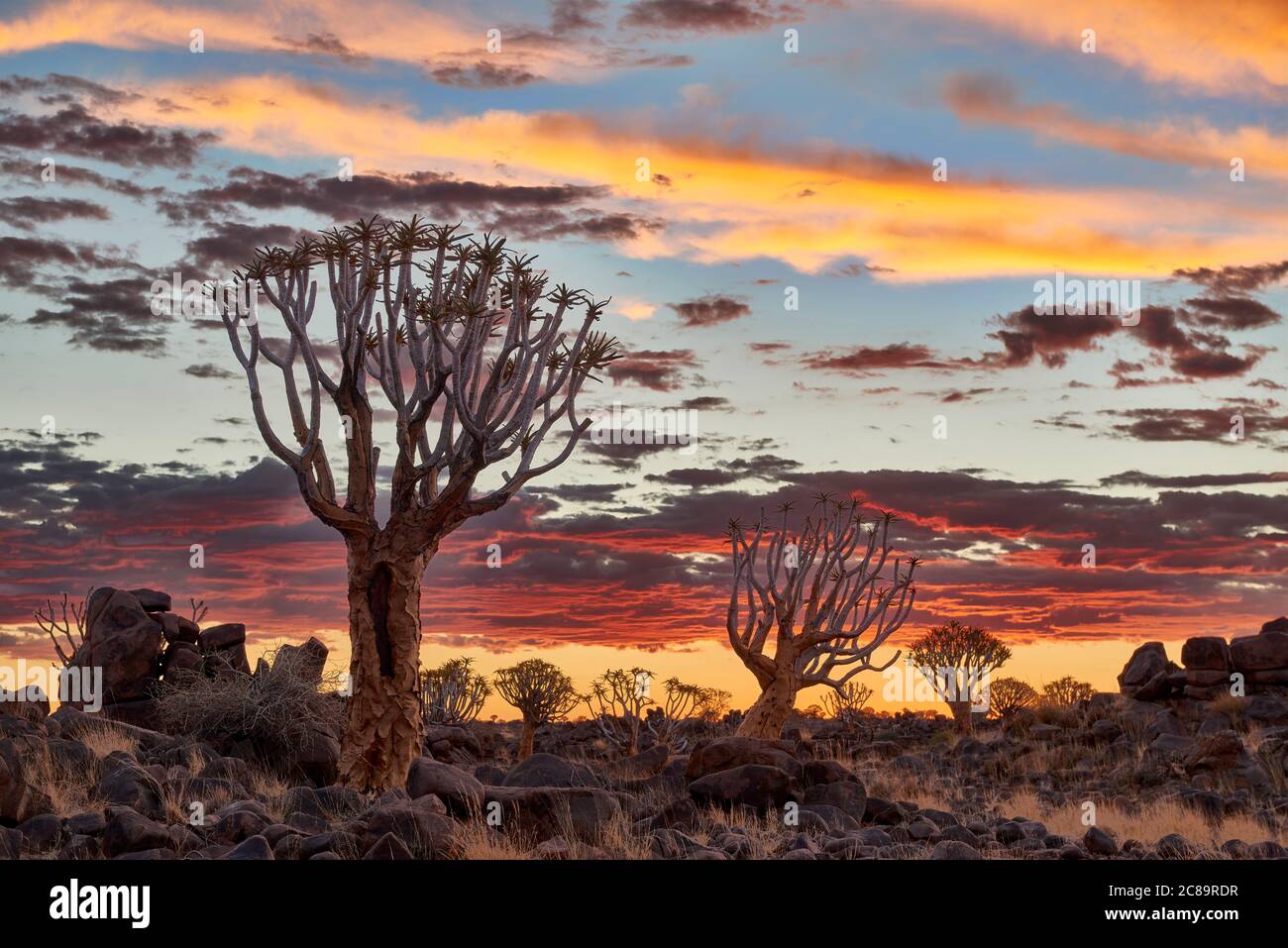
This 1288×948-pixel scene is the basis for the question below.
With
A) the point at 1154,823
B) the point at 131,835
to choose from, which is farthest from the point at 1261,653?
the point at 131,835

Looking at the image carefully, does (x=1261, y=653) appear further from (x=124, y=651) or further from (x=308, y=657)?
(x=124, y=651)

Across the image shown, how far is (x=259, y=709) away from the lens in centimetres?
1792

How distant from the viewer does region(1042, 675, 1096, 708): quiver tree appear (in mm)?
33875

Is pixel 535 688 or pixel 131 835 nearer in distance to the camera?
pixel 131 835

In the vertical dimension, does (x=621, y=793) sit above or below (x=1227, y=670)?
above

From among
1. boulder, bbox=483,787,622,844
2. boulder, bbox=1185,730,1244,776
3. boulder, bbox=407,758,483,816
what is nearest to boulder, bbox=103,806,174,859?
boulder, bbox=407,758,483,816

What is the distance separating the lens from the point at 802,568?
2336cm

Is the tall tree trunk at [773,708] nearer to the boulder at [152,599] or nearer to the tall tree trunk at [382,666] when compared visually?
the tall tree trunk at [382,666]

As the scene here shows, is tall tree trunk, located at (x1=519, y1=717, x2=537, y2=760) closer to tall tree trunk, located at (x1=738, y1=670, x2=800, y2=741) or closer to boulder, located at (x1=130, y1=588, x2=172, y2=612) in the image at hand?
tall tree trunk, located at (x1=738, y1=670, x2=800, y2=741)

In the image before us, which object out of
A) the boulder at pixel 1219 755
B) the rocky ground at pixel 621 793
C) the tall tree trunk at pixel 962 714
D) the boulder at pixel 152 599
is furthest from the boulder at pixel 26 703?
the tall tree trunk at pixel 962 714

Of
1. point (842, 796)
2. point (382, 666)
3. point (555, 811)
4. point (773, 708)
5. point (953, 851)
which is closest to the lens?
point (953, 851)

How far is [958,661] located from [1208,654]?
689 cm

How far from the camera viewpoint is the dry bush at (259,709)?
1780 centimetres
